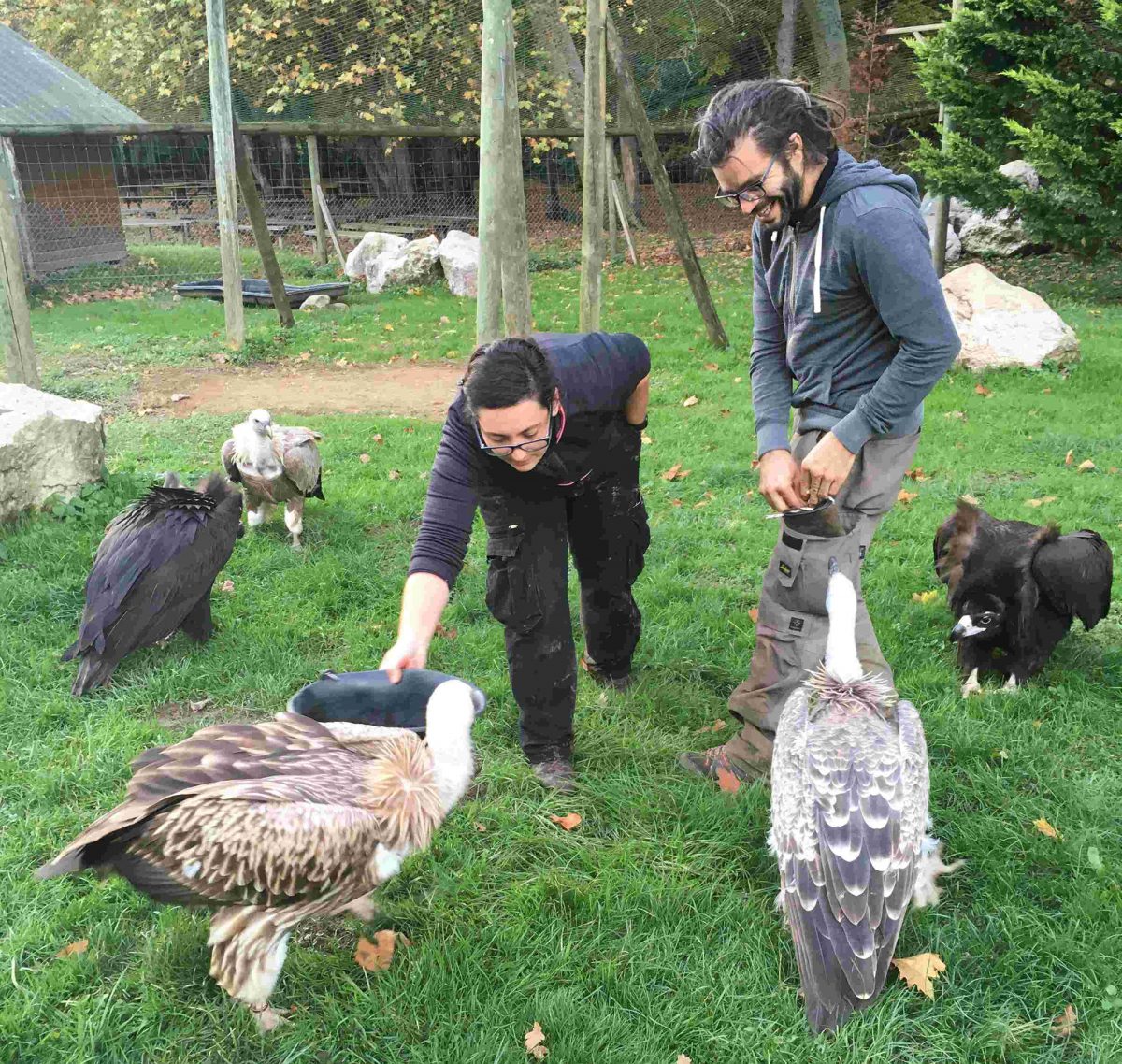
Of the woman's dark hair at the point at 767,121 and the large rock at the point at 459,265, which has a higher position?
the woman's dark hair at the point at 767,121

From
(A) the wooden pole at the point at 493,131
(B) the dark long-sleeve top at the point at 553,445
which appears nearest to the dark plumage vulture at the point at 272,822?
(B) the dark long-sleeve top at the point at 553,445

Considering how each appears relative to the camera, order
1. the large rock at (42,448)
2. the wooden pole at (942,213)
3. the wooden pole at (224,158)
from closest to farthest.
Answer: the large rock at (42,448)
the wooden pole at (224,158)
the wooden pole at (942,213)

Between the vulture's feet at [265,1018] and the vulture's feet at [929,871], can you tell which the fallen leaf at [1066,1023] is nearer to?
the vulture's feet at [929,871]

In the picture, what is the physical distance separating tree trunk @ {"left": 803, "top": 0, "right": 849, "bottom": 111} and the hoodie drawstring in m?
15.4

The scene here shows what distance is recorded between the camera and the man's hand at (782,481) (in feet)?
10.6

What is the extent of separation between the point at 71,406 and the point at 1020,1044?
6.09 m

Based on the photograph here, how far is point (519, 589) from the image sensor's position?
3.52 meters

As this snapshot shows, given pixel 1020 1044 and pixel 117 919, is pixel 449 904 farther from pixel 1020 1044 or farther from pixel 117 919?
pixel 1020 1044

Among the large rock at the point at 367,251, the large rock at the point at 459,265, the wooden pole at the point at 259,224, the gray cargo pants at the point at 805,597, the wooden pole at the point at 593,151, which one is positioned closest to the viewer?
the gray cargo pants at the point at 805,597

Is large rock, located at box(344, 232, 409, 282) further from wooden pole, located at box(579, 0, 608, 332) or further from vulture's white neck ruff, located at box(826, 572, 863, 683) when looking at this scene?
vulture's white neck ruff, located at box(826, 572, 863, 683)

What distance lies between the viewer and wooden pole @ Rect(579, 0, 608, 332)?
755 centimetres

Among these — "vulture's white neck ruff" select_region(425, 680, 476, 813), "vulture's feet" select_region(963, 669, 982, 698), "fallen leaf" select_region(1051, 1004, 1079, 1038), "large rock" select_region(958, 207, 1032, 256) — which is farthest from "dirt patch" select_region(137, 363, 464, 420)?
"large rock" select_region(958, 207, 1032, 256)

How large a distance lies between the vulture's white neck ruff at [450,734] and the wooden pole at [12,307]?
5.83 meters

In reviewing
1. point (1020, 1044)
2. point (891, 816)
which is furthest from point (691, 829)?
point (1020, 1044)
